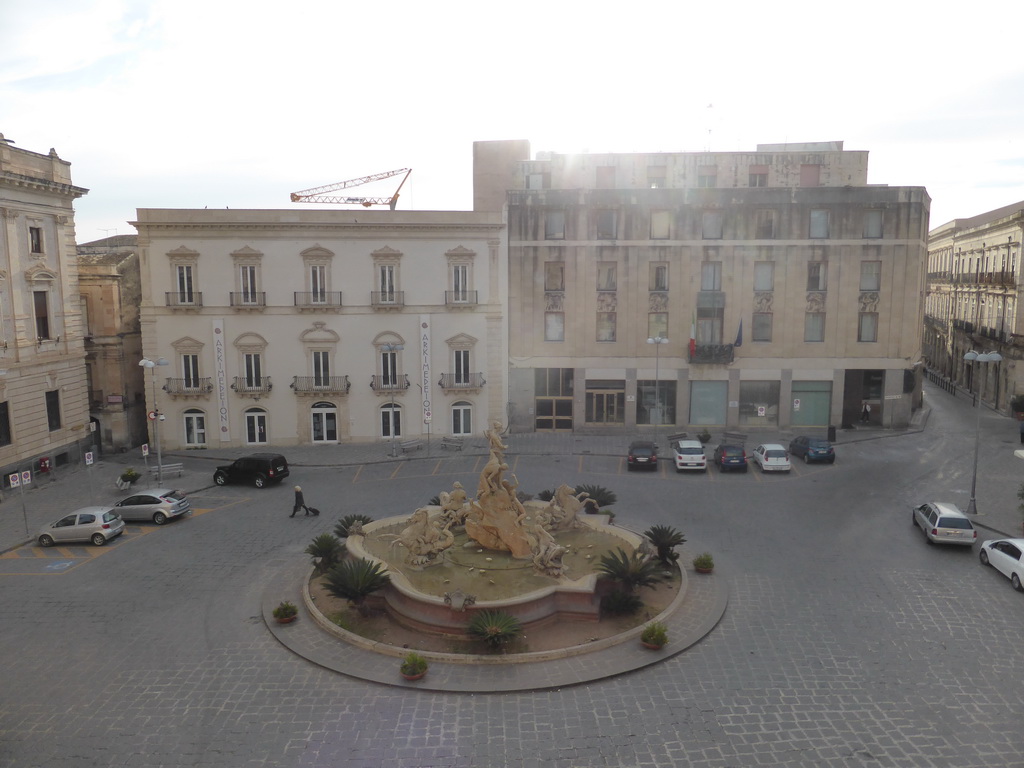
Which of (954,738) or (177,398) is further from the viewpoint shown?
(177,398)

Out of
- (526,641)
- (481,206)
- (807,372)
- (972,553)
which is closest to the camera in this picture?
(526,641)

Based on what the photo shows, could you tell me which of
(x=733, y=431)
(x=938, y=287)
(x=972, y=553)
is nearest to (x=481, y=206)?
(x=733, y=431)

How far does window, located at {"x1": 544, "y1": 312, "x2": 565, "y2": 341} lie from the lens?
47.3m

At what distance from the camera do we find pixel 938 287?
78.4m

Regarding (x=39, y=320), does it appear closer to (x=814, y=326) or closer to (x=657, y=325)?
(x=657, y=325)

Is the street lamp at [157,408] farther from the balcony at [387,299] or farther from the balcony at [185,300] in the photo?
the balcony at [387,299]

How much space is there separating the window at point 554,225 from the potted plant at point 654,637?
31.7m

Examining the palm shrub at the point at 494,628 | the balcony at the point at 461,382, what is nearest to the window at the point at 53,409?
the balcony at the point at 461,382

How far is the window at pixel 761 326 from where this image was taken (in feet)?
154

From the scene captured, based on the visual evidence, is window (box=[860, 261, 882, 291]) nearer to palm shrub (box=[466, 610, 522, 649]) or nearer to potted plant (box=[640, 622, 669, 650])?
potted plant (box=[640, 622, 669, 650])

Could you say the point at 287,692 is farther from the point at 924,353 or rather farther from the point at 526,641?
the point at 924,353

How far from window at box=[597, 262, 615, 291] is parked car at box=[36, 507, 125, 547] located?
29.6m

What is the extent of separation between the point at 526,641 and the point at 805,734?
6.56m

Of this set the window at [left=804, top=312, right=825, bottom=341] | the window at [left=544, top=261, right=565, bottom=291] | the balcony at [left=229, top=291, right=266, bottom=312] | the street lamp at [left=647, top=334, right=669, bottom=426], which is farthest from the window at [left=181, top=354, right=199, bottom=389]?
the window at [left=804, top=312, right=825, bottom=341]
